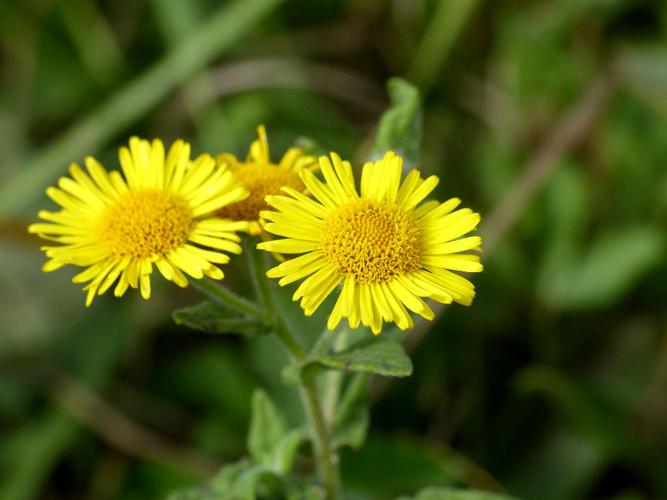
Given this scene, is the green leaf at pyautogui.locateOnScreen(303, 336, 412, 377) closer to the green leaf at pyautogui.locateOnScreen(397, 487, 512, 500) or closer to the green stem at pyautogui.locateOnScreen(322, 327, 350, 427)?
the green stem at pyautogui.locateOnScreen(322, 327, 350, 427)

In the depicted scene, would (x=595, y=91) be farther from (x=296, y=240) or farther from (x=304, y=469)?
(x=296, y=240)

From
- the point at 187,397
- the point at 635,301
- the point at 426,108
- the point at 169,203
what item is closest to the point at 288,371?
the point at 169,203

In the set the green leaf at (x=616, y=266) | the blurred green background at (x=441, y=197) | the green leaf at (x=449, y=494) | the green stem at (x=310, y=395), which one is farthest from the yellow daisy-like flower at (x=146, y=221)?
the green leaf at (x=616, y=266)

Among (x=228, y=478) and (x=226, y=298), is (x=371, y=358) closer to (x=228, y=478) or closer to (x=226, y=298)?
(x=226, y=298)

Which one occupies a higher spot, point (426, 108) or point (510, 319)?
point (426, 108)

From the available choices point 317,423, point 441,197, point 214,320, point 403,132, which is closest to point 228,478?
point 317,423

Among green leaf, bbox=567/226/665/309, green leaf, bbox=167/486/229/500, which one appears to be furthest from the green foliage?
green leaf, bbox=567/226/665/309

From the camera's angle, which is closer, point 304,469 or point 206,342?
point 304,469
